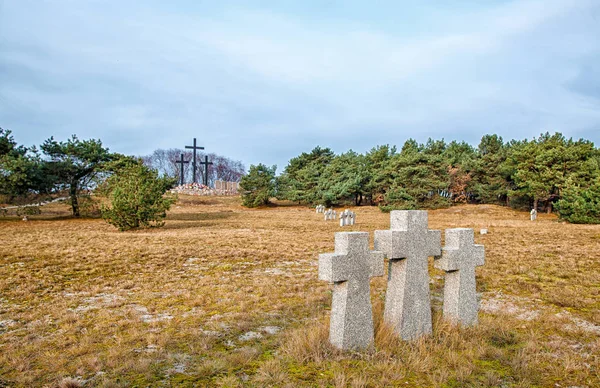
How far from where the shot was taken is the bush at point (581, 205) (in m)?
22.5

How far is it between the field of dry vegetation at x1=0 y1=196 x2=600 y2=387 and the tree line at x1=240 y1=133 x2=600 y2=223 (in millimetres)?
21523

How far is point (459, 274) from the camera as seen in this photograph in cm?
446

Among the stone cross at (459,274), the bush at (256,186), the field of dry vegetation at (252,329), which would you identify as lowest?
the field of dry vegetation at (252,329)

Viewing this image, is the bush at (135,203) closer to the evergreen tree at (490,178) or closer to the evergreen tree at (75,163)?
the evergreen tree at (75,163)

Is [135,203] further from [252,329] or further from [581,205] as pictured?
[581,205]

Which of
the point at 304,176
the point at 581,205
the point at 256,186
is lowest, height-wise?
the point at 581,205

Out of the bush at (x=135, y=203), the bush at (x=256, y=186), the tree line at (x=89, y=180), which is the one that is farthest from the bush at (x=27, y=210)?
the bush at (x=256, y=186)

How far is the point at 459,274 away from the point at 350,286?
5.19ft

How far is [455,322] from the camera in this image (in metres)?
4.48

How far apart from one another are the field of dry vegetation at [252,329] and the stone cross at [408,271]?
20 centimetres

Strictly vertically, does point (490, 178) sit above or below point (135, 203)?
above

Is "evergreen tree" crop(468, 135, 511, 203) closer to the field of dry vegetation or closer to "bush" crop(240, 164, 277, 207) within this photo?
"bush" crop(240, 164, 277, 207)

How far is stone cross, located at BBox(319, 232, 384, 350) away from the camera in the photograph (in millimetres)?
3674

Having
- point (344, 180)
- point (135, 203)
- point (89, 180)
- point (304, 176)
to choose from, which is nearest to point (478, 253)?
point (135, 203)
